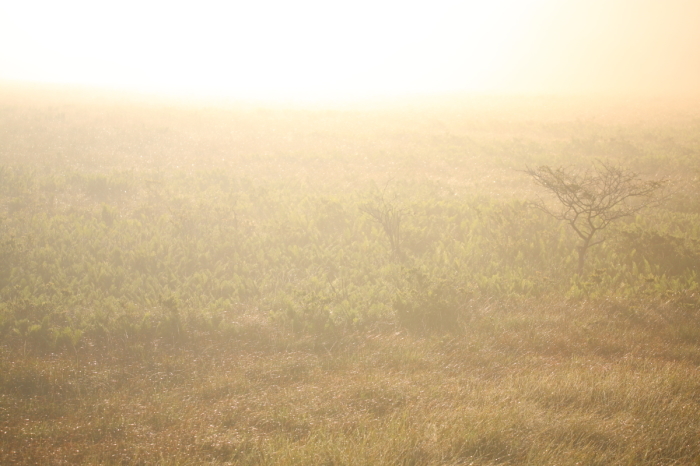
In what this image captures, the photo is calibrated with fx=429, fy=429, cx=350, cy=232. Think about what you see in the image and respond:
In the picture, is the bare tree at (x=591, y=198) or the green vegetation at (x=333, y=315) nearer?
the green vegetation at (x=333, y=315)

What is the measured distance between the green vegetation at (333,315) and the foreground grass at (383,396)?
28mm

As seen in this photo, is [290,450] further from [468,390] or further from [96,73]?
[96,73]

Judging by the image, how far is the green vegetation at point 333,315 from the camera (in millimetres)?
4160

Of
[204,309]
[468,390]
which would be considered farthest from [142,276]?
[468,390]

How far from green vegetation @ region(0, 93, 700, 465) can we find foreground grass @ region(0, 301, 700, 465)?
0.03 m

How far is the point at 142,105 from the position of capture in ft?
83.8

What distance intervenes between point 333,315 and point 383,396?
2.43 meters

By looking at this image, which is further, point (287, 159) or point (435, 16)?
point (435, 16)

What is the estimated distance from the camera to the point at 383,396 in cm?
495

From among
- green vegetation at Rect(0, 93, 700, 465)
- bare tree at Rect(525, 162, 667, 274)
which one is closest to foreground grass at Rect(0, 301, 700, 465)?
green vegetation at Rect(0, 93, 700, 465)

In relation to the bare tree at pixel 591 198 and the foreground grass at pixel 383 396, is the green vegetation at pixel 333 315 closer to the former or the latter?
the foreground grass at pixel 383 396

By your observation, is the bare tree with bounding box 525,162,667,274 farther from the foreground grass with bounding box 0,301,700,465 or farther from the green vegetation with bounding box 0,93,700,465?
the foreground grass with bounding box 0,301,700,465

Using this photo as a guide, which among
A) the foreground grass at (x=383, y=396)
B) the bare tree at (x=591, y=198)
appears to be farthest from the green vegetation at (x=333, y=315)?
the bare tree at (x=591, y=198)

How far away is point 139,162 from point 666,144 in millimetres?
21367
